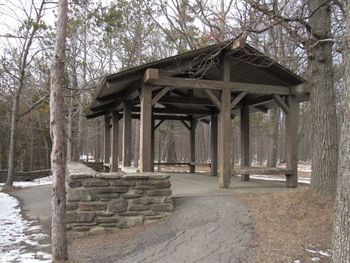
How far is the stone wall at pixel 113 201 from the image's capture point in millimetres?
7309

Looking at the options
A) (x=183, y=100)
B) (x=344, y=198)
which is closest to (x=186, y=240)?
(x=344, y=198)

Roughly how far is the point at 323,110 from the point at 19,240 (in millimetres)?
6526

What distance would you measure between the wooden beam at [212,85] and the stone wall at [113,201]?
2503 mm

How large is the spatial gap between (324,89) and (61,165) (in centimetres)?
529

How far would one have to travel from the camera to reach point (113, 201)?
7473mm

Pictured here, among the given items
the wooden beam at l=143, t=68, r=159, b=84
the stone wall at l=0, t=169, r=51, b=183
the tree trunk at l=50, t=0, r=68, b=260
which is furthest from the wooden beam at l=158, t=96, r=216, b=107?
the stone wall at l=0, t=169, r=51, b=183

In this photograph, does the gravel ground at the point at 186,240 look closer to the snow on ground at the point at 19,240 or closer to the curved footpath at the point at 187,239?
the curved footpath at the point at 187,239

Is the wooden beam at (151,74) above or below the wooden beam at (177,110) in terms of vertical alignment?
above

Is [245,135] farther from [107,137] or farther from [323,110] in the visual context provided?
[107,137]

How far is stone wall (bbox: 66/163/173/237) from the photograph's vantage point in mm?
7309

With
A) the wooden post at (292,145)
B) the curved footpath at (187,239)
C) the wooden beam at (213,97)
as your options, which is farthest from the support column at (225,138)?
the wooden post at (292,145)

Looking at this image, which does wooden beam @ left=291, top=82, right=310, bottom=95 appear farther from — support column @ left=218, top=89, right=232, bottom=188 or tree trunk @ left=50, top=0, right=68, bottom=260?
tree trunk @ left=50, top=0, right=68, bottom=260

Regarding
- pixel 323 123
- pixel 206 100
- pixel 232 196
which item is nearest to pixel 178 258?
pixel 232 196

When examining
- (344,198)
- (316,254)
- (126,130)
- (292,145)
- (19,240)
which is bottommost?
(19,240)
